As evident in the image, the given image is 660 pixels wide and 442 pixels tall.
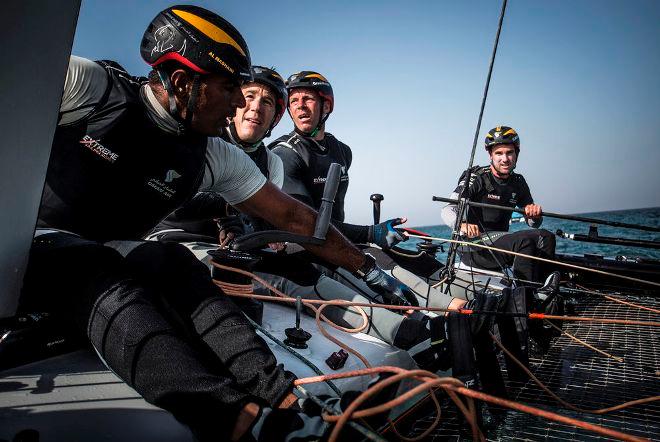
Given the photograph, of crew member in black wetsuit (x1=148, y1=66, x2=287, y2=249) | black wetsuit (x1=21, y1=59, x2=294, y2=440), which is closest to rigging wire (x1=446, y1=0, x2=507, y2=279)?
crew member in black wetsuit (x1=148, y1=66, x2=287, y2=249)

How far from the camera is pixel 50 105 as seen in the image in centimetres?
105

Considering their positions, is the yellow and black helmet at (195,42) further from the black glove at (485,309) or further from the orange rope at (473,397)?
the black glove at (485,309)

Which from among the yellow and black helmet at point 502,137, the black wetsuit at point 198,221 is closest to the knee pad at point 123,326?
the black wetsuit at point 198,221

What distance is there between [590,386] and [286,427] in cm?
269

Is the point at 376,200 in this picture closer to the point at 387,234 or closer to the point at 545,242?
the point at 387,234

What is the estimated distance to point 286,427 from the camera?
1.11 meters

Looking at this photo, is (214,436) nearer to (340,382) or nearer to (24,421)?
(24,421)

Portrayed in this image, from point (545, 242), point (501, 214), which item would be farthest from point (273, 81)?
point (501, 214)

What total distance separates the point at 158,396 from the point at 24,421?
1.12 feet

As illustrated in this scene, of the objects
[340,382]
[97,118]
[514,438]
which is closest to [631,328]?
[514,438]

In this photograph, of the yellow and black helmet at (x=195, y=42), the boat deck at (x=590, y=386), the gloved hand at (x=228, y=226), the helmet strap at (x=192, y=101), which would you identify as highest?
the yellow and black helmet at (x=195, y=42)

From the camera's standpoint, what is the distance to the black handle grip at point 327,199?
6.88 feet

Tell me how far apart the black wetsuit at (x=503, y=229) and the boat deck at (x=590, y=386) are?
3.02 feet

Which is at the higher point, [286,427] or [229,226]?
[229,226]
